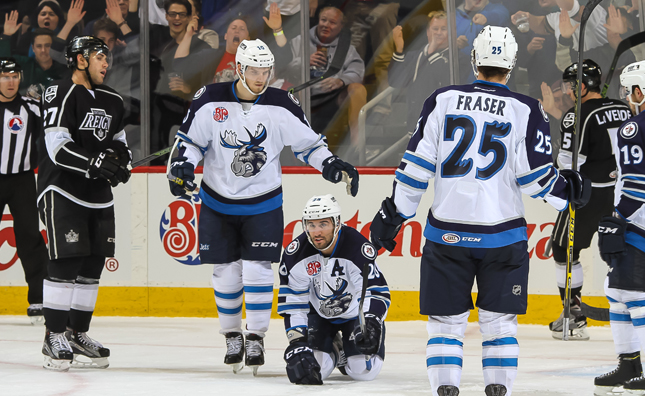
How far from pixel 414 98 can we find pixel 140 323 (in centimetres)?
246

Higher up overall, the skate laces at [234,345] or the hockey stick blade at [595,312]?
the hockey stick blade at [595,312]

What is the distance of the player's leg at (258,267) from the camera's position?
3.69m

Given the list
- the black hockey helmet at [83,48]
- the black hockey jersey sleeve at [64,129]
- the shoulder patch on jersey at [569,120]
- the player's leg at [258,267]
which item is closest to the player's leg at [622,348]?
the player's leg at [258,267]

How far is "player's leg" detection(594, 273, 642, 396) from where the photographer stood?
10.4ft

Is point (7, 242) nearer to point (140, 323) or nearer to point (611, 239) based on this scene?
point (140, 323)

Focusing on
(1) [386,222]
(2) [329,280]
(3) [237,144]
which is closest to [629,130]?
(1) [386,222]

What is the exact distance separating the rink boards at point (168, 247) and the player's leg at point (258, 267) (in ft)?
6.29

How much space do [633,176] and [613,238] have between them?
236 millimetres

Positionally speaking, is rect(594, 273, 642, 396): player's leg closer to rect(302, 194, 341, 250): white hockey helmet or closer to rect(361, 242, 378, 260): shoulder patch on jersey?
rect(361, 242, 378, 260): shoulder patch on jersey

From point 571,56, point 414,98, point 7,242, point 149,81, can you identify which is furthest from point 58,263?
point 571,56

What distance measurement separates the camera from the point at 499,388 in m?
2.71

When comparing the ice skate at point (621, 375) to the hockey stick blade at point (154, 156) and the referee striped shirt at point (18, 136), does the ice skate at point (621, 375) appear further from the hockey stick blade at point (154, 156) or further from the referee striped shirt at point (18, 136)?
the referee striped shirt at point (18, 136)

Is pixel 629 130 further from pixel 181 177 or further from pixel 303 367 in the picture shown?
pixel 181 177

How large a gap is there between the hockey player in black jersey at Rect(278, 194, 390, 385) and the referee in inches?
99.3
